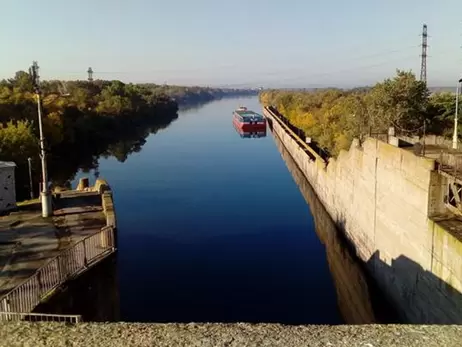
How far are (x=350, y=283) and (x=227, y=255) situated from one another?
211 inches

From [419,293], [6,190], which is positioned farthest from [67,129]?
[419,293]

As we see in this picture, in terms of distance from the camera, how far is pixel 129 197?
101 ft

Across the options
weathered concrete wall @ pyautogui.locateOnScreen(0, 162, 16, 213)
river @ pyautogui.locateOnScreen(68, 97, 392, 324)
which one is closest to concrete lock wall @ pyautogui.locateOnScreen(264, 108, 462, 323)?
river @ pyautogui.locateOnScreen(68, 97, 392, 324)

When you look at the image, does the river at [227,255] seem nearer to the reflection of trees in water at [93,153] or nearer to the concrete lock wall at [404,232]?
the concrete lock wall at [404,232]

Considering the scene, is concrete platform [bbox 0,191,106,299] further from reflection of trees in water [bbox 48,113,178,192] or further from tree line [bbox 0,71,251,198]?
reflection of trees in water [bbox 48,113,178,192]

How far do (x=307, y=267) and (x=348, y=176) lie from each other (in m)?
4.85

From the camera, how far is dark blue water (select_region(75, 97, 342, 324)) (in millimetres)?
15555

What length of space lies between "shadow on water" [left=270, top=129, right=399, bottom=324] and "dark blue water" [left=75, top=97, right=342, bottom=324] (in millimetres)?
445

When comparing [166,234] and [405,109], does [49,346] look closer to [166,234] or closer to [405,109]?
[166,234]

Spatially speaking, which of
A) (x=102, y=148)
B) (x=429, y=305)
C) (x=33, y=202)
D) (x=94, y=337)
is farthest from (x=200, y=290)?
(x=102, y=148)

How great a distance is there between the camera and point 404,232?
14.0 meters

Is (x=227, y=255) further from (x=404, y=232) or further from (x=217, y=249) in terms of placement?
(x=404, y=232)

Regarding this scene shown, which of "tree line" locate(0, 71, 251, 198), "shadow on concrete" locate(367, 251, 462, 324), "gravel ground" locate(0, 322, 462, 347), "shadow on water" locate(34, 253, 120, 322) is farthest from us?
"tree line" locate(0, 71, 251, 198)

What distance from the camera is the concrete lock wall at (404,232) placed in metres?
11.0
